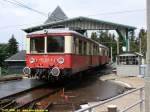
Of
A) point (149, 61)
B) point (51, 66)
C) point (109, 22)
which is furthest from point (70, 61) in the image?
point (109, 22)

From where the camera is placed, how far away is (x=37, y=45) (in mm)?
21703

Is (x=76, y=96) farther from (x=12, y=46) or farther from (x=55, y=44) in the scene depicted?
(x=12, y=46)

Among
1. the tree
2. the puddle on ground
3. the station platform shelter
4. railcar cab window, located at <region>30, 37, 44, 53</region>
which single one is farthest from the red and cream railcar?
the tree

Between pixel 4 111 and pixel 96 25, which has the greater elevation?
pixel 96 25

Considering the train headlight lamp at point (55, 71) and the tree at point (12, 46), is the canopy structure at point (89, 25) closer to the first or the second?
the train headlight lamp at point (55, 71)

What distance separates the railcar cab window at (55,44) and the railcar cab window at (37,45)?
1.52ft

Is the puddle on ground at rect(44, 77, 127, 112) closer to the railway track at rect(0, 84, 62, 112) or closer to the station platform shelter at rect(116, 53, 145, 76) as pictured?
the railway track at rect(0, 84, 62, 112)

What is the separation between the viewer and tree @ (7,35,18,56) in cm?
8703

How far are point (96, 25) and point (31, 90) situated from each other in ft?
91.8

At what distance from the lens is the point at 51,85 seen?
22.7 meters

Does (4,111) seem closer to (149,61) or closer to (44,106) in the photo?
(44,106)

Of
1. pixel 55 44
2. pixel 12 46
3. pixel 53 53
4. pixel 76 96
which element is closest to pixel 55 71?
pixel 53 53

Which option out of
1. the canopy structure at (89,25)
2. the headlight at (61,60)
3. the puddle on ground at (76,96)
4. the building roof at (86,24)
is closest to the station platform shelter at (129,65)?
the puddle on ground at (76,96)

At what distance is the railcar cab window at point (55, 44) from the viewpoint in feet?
68.3
